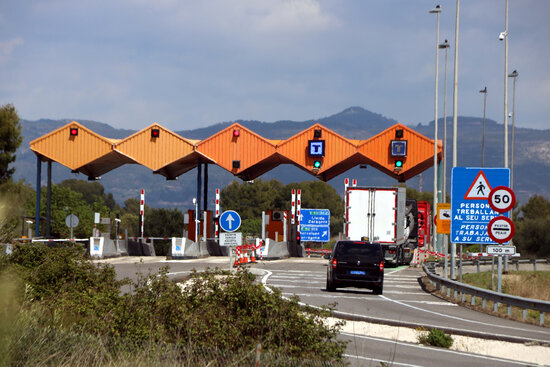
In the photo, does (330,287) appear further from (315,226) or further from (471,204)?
(315,226)

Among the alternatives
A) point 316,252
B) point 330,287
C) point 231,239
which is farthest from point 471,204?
point 316,252

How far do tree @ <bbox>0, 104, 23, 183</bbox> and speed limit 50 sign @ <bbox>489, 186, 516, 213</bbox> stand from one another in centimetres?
4384

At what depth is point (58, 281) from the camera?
49.2ft

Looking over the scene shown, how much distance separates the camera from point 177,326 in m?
9.93

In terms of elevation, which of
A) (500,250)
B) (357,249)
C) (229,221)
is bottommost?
(357,249)

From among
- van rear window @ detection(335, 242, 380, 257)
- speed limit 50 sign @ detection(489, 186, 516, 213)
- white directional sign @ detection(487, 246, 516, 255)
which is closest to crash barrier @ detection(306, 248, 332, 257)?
van rear window @ detection(335, 242, 380, 257)

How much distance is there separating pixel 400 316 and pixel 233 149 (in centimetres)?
2861

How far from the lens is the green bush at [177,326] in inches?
327

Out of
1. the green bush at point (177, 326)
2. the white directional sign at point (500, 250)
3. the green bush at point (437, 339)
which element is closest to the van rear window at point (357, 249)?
the white directional sign at point (500, 250)

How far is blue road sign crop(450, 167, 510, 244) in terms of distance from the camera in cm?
2364

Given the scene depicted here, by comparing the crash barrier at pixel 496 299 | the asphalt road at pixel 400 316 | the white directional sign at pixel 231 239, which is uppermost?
the white directional sign at pixel 231 239

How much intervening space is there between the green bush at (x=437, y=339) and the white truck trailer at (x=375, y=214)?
23.4 metres

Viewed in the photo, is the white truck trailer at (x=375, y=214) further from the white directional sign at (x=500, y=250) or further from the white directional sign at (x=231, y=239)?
the white directional sign at (x=500, y=250)

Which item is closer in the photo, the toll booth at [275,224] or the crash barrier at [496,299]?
the crash barrier at [496,299]
